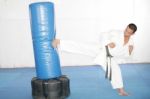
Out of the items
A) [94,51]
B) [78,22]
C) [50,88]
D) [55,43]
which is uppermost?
[78,22]

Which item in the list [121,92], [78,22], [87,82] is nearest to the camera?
[121,92]

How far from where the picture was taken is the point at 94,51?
4.26m

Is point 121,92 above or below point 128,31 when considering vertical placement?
below

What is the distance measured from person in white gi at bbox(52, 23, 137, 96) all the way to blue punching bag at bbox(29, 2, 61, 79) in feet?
0.50

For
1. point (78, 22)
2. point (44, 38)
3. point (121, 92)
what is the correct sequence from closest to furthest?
point (44, 38), point (121, 92), point (78, 22)

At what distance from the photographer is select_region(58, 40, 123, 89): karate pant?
4102 mm

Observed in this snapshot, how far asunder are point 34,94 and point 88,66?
125 inches

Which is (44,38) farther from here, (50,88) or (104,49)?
(104,49)

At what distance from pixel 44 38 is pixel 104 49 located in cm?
106

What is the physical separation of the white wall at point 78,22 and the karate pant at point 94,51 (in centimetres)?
290

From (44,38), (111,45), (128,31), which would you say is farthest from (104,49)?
(44,38)

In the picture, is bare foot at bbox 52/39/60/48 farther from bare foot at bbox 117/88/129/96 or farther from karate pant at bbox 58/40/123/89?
bare foot at bbox 117/88/129/96

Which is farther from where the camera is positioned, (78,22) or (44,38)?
(78,22)

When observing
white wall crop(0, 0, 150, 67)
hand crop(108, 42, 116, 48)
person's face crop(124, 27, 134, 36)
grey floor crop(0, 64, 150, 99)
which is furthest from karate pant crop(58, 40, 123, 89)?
white wall crop(0, 0, 150, 67)
